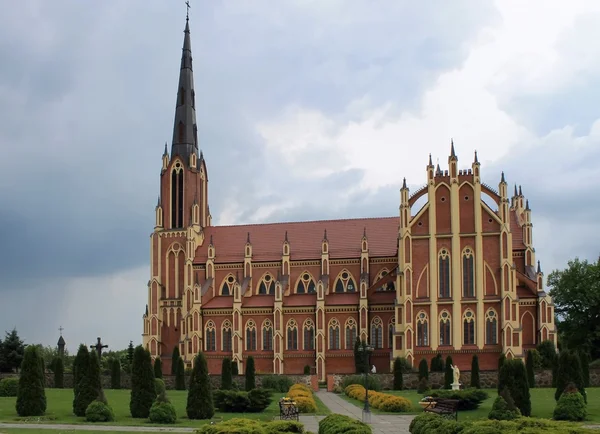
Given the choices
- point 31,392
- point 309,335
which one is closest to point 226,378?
point 31,392

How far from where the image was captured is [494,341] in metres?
69.1

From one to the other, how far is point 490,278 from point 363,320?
1186cm

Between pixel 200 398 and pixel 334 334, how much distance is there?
3988 cm

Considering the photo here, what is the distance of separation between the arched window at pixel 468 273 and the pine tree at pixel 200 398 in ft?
126

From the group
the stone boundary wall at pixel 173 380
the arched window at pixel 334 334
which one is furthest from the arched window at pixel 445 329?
the stone boundary wall at pixel 173 380

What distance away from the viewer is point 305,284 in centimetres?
7969

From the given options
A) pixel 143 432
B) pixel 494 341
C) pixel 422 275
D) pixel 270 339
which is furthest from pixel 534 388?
pixel 143 432

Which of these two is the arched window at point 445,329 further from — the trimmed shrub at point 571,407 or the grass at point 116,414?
the trimmed shrub at point 571,407

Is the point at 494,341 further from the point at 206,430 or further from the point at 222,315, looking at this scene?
the point at 206,430

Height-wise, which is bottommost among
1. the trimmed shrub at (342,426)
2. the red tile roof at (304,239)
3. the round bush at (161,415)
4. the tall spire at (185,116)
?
the round bush at (161,415)

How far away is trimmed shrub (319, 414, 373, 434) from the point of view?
24.0 m

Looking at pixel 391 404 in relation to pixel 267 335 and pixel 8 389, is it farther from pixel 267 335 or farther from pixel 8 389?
pixel 267 335

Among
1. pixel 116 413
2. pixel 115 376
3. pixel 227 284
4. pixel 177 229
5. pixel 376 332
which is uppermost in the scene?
pixel 177 229

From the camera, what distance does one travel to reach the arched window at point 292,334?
76.4m
